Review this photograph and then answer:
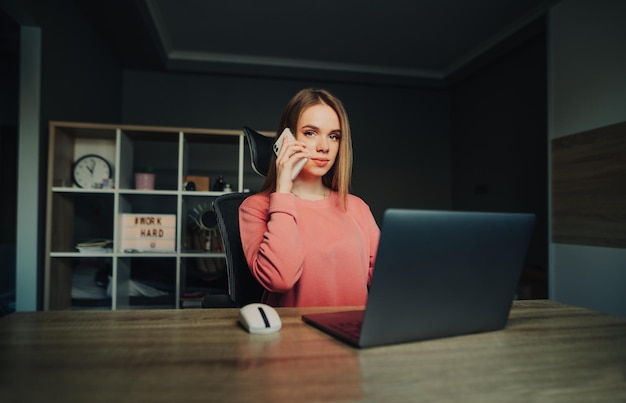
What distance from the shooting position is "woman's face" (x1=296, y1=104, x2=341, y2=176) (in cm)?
143

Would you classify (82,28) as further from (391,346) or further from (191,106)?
(391,346)

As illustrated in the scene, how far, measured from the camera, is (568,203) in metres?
3.13

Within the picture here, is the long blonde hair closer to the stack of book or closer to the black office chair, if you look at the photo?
the black office chair

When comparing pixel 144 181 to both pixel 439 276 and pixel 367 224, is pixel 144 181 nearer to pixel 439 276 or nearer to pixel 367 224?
pixel 367 224

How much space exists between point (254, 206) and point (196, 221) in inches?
88.6

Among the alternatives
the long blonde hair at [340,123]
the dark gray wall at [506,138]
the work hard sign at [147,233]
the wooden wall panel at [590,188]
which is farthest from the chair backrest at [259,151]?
the dark gray wall at [506,138]

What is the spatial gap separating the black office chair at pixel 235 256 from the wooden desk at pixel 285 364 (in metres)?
0.57

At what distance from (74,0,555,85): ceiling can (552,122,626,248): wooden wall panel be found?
1.42m

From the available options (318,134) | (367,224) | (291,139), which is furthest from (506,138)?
(291,139)

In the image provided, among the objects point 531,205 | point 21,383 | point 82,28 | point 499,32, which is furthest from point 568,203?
point 82,28

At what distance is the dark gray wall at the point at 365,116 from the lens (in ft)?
17.4

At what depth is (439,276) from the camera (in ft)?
2.44

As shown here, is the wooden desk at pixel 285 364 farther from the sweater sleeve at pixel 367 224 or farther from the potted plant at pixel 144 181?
the potted plant at pixel 144 181

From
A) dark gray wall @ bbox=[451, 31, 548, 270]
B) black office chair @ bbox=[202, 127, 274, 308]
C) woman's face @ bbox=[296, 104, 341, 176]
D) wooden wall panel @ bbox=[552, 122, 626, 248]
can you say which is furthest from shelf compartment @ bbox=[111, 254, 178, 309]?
dark gray wall @ bbox=[451, 31, 548, 270]
